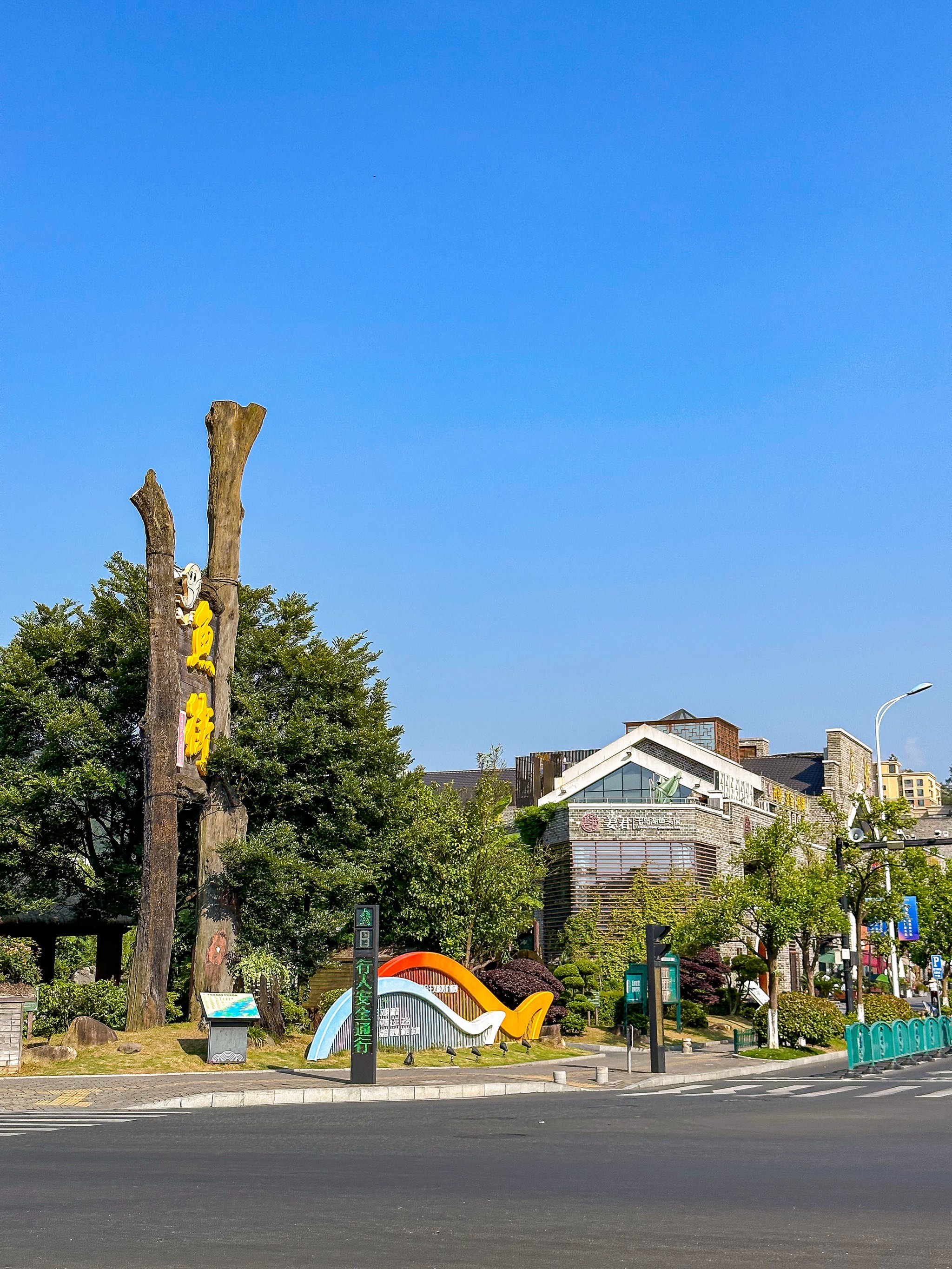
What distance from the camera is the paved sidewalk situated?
19.3 m

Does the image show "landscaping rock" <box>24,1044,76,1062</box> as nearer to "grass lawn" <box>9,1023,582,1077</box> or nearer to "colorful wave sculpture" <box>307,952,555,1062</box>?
"grass lawn" <box>9,1023,582,1077</box>

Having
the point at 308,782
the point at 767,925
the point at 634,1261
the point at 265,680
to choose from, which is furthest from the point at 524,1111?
the point at 767,925

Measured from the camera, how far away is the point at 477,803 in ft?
129

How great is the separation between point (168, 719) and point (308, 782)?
4.66 meters

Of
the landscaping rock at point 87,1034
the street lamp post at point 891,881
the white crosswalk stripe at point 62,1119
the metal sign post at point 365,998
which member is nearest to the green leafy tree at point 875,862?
the street lamp post at point 891,881

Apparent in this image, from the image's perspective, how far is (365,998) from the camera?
23750mm

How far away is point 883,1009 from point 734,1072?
15.2 meters

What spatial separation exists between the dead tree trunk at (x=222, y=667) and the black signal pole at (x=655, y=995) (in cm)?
941

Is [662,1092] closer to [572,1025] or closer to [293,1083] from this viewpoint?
[293,1083]

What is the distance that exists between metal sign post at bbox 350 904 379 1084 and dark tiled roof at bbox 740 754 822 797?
55465 mm

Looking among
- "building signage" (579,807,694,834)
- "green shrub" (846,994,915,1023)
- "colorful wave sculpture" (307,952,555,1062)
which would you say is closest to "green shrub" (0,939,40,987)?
"colorful wave sculpture" (307,952,555,1062)

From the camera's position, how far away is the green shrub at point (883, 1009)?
136 ft

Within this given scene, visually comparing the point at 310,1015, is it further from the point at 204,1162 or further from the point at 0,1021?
the point at 204,1162

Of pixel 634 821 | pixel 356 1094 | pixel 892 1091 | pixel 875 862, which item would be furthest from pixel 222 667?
pixel 875 862
